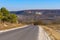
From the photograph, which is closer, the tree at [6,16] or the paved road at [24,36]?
the paved road at [24,36]

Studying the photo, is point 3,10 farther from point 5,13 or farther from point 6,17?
point 6,17

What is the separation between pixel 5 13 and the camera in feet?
393

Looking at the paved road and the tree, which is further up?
the paved road

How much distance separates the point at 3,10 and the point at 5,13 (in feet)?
9.23

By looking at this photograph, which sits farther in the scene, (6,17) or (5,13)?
(5,13)

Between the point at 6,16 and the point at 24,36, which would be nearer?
the point at 24,36

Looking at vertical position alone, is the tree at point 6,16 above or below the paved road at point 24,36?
below

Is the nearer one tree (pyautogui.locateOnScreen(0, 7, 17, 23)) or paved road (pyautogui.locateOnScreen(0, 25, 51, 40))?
paved road (pyautogui.locateOnScreen(0, 25, 51, 40))

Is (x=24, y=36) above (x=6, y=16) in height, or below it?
above

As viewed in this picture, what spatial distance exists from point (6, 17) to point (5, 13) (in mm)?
7597

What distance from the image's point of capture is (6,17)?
113m

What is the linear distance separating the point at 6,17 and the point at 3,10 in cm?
1017

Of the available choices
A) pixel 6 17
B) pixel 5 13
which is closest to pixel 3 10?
pixel 5 13
